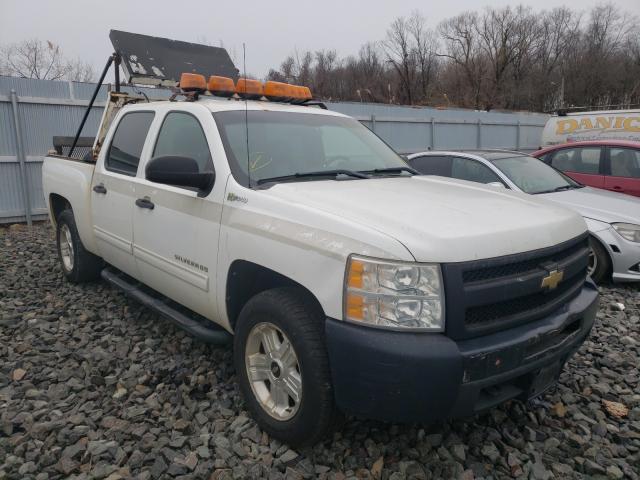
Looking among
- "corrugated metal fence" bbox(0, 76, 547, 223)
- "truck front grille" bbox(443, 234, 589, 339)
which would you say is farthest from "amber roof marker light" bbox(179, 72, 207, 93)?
"corrugated metal fence" bbox(0, 76, 547, 223)

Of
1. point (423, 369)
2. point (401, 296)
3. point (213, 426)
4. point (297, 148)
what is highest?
point (297, 148)

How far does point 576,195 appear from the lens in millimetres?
6039

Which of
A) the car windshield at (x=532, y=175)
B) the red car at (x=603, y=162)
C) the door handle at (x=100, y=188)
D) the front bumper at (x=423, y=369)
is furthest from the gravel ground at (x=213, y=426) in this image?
the red car at (x=603, y=162)

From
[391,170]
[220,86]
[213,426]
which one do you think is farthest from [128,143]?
[213,426]

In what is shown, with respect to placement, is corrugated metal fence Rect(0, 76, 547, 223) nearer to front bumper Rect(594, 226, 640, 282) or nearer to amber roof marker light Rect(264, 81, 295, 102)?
amber roof marker light Rect(264, 81, 295, 102)

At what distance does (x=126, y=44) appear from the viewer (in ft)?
18.1

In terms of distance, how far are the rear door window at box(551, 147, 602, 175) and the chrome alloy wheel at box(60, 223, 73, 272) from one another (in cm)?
686

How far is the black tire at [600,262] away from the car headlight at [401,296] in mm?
4043

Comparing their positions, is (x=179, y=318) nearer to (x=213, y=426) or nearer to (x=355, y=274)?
(x=213, y=426)

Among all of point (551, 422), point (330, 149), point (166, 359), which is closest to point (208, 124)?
point (330, 149)

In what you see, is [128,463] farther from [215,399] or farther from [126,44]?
[126,44]

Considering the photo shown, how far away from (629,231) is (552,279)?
11.4 ft

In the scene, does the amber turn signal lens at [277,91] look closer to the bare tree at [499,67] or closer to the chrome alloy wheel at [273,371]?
the chrome alloy wheel at [273,371]

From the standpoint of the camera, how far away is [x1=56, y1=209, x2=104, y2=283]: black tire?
503 centimetres
